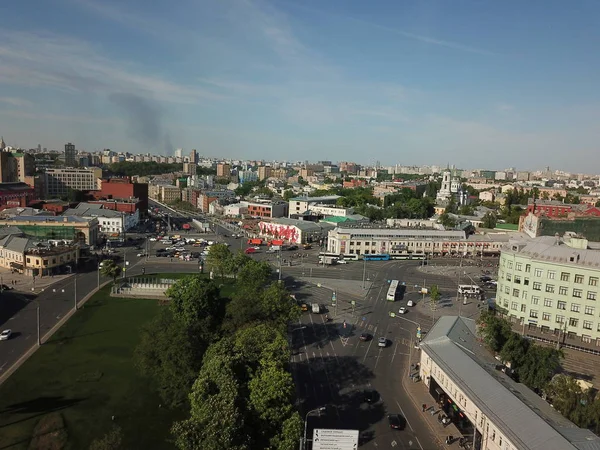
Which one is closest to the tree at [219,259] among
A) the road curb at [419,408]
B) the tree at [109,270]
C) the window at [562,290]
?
the tree at [109,270]

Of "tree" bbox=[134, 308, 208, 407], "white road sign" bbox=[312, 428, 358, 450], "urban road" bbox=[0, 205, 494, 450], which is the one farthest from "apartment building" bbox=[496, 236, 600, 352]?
"tree" bbox=[134, 308, 208, 407]

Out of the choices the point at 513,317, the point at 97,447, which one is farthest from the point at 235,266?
the point at 97,447

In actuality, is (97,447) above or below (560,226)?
below

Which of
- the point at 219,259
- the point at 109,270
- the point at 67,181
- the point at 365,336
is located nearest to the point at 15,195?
the point at 67,181

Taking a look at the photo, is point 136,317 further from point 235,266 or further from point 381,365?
point 381,365

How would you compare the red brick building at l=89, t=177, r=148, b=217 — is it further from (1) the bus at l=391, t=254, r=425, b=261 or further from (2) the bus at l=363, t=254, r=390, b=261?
(1) the bus at l=391, t=254, r=425, b=261

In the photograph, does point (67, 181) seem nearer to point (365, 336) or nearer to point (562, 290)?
point (365, 336)
